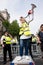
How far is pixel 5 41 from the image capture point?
972 cm

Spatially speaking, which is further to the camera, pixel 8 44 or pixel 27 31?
pixel 8 44

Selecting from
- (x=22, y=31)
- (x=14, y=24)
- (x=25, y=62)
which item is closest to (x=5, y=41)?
(x=22, y=31)

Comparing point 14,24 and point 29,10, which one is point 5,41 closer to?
A: point 29,10

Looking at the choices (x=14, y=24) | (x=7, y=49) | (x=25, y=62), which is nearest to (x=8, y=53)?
(x=7, y=49)

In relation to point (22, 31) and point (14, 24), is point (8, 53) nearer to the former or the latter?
point (22, 31)

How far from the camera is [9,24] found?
63844 mm

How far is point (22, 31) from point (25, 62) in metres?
3.09

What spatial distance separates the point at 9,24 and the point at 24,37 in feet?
181

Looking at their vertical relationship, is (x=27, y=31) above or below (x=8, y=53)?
above

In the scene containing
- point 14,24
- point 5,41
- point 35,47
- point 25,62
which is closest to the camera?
point 25,62

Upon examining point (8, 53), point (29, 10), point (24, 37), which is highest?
point (29, 10)

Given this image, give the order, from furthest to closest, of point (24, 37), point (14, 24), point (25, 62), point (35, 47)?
point (14, 24) → point (35, 47) → point (24, 37) → point (25, 62)

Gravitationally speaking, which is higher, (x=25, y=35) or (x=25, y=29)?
(x=25, y=29)

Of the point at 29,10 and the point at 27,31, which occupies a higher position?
the point at 29,10
